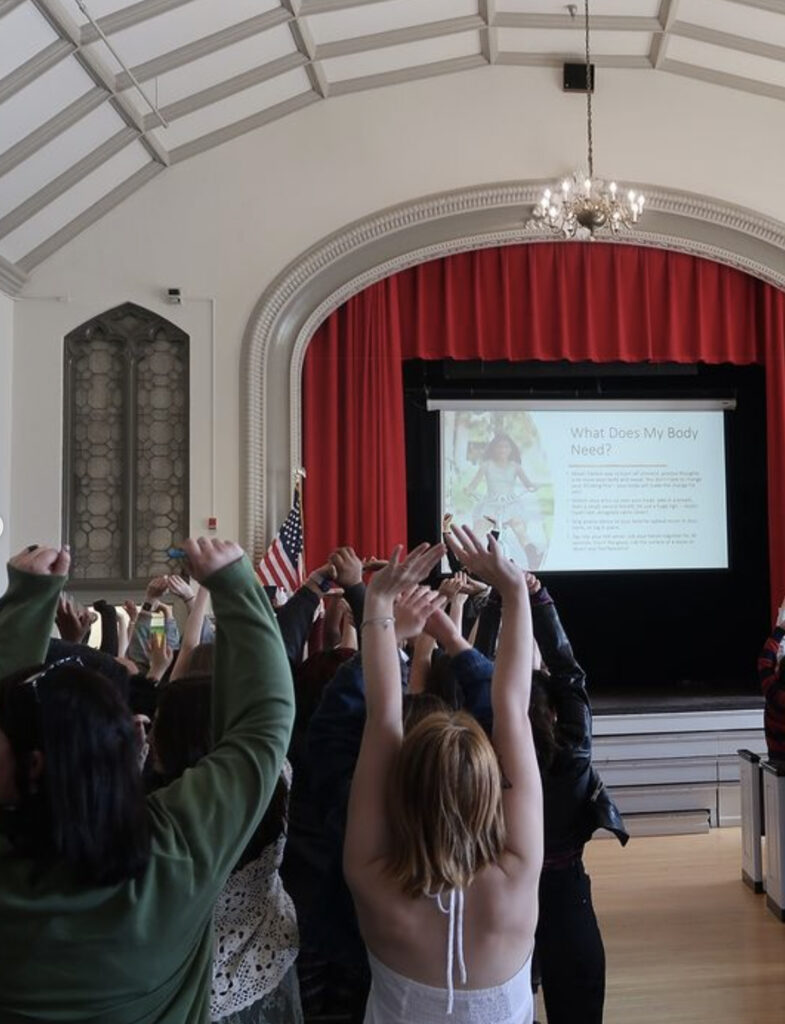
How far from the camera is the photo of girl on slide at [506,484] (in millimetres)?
7195

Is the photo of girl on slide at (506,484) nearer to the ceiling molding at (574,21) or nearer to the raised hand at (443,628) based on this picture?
the ceiling molding at (574,21)

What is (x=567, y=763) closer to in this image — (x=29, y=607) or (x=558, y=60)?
(x=29, y=607)

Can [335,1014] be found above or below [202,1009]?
below

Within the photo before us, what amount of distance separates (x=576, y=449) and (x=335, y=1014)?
5.85m

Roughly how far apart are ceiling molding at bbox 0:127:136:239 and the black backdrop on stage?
2.80 m

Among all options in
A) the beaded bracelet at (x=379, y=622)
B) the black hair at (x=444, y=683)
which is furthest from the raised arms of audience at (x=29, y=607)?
the black hair at (x=444, y=683)

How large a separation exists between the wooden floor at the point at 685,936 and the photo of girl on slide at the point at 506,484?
261 cm

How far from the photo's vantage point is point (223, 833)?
3.62 ft

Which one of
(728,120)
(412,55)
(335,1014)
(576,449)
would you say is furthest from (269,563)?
(728,120)

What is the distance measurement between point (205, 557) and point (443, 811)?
529 mm

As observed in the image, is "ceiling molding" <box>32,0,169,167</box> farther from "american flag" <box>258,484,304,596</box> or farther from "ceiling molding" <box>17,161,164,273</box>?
"american flag" <box>258,484,304,596</box>

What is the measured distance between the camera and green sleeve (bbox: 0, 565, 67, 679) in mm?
1428

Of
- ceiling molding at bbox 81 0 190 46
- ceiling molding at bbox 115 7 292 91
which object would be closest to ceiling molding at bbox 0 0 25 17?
ceiling molding at bbox 81 0 190 46

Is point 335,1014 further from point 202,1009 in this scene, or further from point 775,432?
point 775,432
